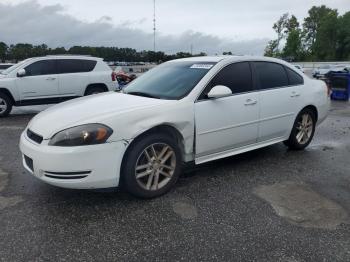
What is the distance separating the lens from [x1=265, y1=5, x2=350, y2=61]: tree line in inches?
3541

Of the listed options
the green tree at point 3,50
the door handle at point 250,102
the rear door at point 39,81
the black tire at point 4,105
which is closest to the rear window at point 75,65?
the rear door at point 39,81

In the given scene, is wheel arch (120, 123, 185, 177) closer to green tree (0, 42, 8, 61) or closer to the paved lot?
the paved lot

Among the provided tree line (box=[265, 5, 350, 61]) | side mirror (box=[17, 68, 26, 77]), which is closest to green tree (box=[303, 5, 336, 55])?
tree line (box=[265, 5, 350, 61])

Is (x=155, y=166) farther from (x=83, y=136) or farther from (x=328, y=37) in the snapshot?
(x=328, y=37)

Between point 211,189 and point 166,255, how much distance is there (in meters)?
1.47

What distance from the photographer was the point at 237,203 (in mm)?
3869

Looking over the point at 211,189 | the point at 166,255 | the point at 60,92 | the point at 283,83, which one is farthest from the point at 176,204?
the point at 60,92

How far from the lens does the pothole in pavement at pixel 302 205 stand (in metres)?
3.50

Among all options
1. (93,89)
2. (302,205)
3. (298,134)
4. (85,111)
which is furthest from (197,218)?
(93,89)

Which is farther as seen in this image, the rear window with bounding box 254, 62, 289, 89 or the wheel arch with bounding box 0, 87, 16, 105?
the wheel arch with bounding box 0, 87, 16, 105

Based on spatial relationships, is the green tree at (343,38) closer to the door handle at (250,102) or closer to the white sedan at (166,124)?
the white sedan at (166,124)

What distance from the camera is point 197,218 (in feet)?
11.6

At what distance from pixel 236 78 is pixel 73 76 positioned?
7.11m

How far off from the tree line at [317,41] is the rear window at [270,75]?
8274cm
